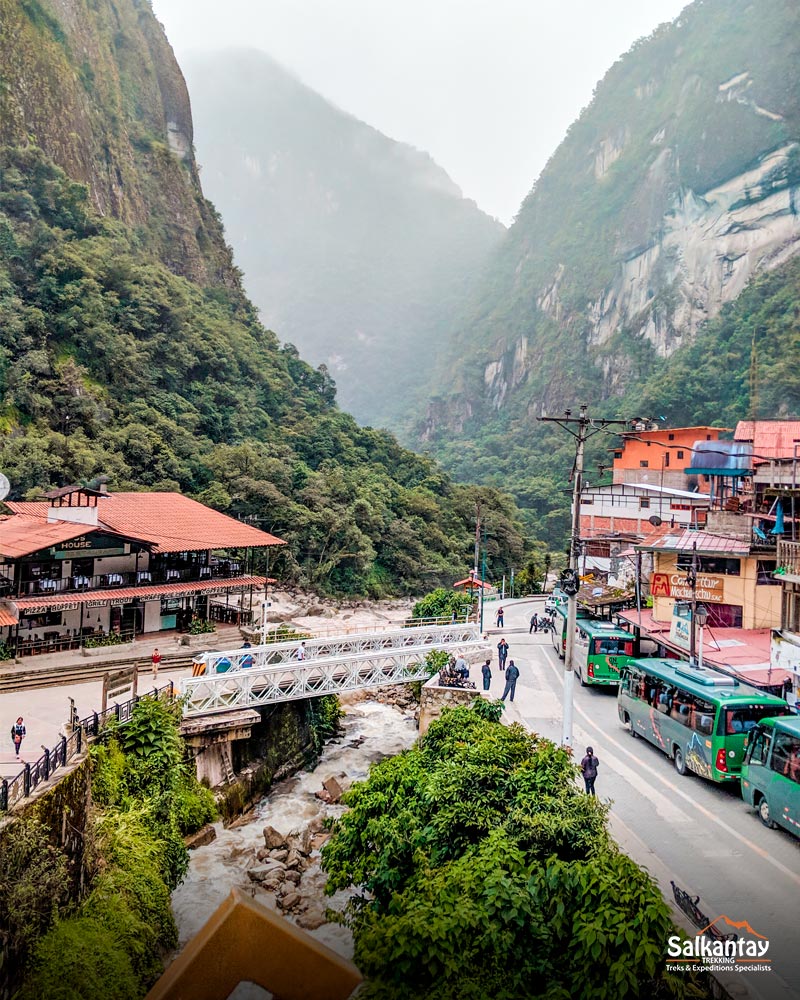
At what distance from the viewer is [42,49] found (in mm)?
58000

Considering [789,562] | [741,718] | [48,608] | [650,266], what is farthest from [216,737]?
[650,266]

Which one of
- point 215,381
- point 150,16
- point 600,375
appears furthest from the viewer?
point 600,375

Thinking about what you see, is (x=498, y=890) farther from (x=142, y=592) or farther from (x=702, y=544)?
(x=142, y=592)

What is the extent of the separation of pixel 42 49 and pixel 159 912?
6977 centimetres

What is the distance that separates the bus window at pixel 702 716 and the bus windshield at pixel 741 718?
0.28 m

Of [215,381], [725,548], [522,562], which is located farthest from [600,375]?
[725,548]

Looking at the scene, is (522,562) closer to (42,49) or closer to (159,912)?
(159,912)

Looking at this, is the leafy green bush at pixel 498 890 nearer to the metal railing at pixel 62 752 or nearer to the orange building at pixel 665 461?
the metal railing at pixel 62 752

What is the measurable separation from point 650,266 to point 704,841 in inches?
4639

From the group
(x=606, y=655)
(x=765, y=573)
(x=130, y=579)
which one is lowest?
(x=606, y=655)

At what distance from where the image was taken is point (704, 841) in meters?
11.7

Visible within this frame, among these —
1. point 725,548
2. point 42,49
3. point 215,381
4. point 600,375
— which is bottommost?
point 725,548

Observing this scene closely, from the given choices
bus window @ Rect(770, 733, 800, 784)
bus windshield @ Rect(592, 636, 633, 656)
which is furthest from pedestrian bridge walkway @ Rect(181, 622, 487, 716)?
bus window @ Rect(770, 733, 800, 784)

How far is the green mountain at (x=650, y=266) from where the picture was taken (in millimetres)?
90812
